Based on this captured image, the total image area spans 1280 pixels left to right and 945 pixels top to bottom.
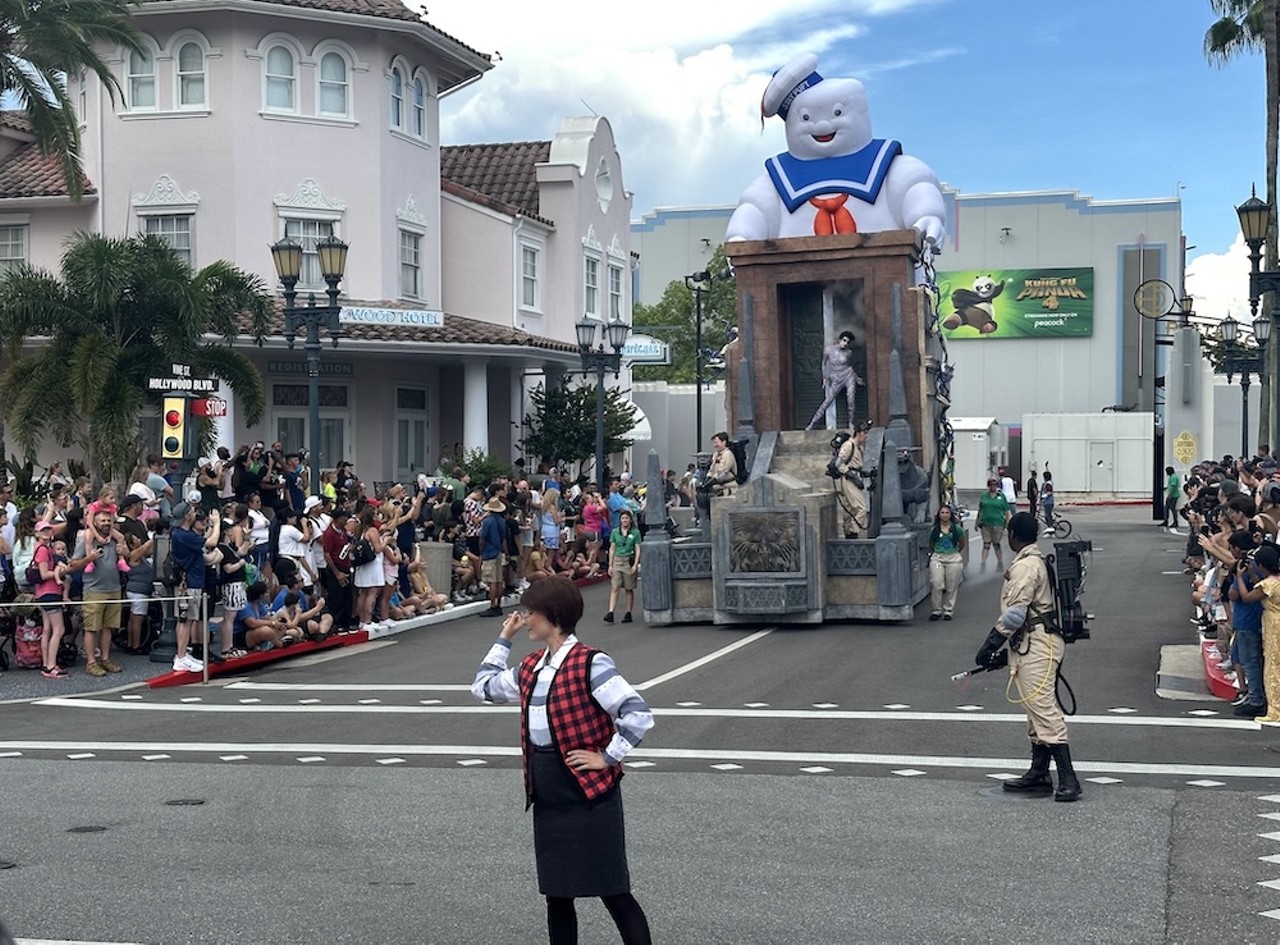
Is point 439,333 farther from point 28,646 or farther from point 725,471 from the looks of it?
point 28,646

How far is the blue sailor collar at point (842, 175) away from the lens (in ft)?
92.3

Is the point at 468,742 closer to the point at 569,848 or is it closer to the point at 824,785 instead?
the point at 824,785

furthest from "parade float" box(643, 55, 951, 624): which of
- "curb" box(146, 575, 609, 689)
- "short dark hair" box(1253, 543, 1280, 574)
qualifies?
"short dark hair" box(1253, 543, 1280, 574)

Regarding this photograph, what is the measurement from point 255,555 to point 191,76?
17.2 metres

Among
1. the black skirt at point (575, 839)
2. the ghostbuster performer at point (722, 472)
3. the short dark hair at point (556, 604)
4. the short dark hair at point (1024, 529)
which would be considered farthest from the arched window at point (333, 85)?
the black skirt at point (575, 839)

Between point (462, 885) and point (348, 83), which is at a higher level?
Result: point (348, 83)

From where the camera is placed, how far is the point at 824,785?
35.1ft

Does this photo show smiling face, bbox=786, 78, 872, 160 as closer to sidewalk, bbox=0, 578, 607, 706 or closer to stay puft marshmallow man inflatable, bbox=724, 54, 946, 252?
stay puft marshmallow man inflatable, bbox=724, 54, 946, 252

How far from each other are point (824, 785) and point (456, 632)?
11293 millimetres

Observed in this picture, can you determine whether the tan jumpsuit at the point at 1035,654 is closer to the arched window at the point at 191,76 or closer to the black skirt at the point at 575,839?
the black skirt at the point at 575,839

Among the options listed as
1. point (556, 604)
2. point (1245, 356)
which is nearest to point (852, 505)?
point (556, 604)

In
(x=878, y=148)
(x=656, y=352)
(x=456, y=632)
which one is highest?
Result: (x=878, y=148)

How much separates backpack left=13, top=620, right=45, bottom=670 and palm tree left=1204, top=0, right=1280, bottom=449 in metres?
26.3

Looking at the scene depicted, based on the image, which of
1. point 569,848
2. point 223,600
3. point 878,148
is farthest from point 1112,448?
point 569,848
